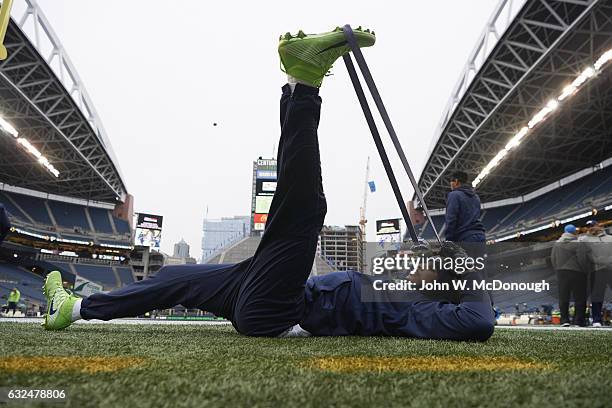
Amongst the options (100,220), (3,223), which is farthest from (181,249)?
(3,223)

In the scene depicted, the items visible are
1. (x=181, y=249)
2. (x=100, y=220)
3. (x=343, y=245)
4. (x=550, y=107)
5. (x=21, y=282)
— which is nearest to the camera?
(x=550, y=107)

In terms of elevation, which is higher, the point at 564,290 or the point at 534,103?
the point at 534,103

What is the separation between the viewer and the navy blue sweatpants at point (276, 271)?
1.96 metres

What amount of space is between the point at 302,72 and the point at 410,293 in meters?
1.47

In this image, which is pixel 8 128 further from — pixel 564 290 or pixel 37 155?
pixel 564 290

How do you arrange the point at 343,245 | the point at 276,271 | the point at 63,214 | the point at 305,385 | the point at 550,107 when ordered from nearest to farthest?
the point at 305,385
the point at 276,271
the point at 550,107
the point at 63,214
the point at 343,245

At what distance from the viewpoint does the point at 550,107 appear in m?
17.4

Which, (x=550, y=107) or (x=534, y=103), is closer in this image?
(x=550, y=107)

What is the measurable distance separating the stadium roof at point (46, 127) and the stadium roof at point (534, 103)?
1707cm

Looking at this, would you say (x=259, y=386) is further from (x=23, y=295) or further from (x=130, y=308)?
(x=23, y=295)

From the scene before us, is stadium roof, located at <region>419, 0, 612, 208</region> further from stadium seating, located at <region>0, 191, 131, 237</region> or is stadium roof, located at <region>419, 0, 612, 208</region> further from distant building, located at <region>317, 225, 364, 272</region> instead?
distant building, located at <region>317, 225, 364, 272</region>

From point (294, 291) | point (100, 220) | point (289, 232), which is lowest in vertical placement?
point (294, 291)

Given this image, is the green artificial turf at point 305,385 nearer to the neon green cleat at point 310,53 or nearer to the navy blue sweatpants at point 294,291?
the navy blue sweatpants at point 294,291

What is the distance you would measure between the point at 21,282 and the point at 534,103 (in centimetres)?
2899
